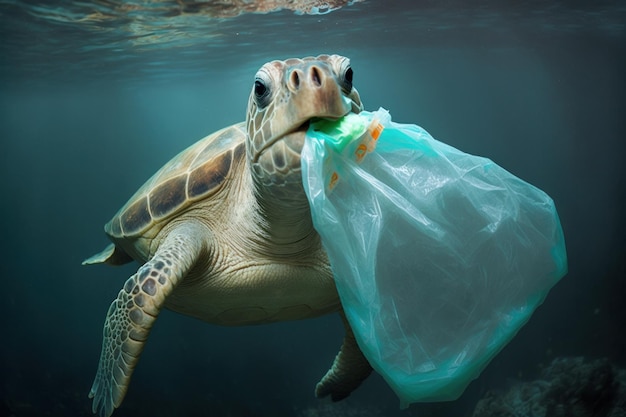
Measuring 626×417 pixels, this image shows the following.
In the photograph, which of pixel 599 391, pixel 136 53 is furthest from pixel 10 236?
A: pixel 599 391

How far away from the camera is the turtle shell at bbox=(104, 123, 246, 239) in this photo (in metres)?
2.59

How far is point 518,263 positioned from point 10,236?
25.4 meters

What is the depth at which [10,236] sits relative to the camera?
21578mm

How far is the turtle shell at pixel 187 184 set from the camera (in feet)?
8.50

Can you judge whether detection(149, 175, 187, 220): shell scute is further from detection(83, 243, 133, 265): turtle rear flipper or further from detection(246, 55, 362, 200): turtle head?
detection(83, 243, 133, 265): turtle rear flipper

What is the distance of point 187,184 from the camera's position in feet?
8.72

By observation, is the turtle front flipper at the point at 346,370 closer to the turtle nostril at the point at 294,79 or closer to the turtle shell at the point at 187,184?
the turtle shell at the point at 187,184

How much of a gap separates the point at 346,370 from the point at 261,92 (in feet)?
8.46

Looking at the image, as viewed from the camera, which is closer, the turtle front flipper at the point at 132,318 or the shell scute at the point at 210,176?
the turtle front flipper at the point at 132,318

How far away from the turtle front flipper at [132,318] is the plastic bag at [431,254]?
0.91 meters

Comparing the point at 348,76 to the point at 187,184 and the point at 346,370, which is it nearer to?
the point at 187,184

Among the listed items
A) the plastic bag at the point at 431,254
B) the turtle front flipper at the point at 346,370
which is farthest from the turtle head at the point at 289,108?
the turtle front flipper at the point at 346,370

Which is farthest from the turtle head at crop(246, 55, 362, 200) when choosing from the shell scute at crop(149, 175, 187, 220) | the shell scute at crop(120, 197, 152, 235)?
the shell scute at crop(120, 197, 152, 235)

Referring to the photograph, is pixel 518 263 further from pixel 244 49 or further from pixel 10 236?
pixel 10 236
